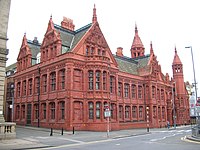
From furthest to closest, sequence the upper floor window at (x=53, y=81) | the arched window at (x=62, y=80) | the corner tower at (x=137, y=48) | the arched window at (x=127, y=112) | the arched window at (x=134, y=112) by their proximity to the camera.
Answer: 1. the corner tower at (x=137, y=48)
2. the arched window at (x=134, y=112)
3. the arched window at (x=127, y=112)
4. the upper floor window at (x=53, y=81)
5. the arched window at (x=62, y=80)

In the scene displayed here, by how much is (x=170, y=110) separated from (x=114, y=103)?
26.6 metres

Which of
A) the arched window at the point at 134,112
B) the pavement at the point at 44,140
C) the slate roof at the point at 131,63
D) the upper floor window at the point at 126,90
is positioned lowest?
the pavement at the point at 44,140

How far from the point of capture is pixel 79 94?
→ 3519 cm

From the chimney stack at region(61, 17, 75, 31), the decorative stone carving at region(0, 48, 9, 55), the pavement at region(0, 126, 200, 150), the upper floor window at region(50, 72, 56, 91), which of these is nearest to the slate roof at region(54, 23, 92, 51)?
the chimney stack at region(61, 17, 75, 31)

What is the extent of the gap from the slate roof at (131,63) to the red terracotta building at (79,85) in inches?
13.5

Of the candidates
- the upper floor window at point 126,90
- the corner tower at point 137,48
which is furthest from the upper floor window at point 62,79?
the corner tower at point 137,48

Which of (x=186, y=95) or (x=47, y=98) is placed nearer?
(x=47, y=98)

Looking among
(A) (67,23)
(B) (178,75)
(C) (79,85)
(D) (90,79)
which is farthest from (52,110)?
(B) (178,75)

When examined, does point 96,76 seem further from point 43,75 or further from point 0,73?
point 0,73

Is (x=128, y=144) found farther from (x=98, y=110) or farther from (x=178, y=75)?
(x=178, y=75)

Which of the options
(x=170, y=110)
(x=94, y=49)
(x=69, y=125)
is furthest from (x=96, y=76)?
(x=170, y=110)

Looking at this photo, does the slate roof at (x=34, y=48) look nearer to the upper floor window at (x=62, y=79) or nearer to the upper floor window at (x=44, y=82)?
the upper floor window at (x=44, y=82)

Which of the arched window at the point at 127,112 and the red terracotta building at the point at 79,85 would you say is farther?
the arched window at the point at 127,112

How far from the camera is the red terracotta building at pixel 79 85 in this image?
35.0m
